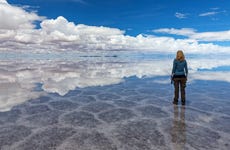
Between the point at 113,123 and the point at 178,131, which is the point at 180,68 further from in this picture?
the point at 113,123

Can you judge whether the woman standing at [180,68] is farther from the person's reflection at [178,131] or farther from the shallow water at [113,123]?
the person's reflection at [178,131]

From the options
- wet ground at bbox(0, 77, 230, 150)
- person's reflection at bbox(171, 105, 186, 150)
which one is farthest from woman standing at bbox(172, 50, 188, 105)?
person's reflection at bbox(171, 105, 186, 150)

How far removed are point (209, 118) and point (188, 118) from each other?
0.76m

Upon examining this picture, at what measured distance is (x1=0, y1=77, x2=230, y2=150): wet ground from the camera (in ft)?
18.6

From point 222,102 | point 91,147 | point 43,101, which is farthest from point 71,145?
point 222,102

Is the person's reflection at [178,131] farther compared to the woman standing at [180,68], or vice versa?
the woman standing at [180,68]

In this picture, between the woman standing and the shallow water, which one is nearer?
the shallow water

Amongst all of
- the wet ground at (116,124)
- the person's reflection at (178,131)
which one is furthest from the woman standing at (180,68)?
the person's reflection at (178,131)

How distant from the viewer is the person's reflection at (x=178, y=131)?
5.61 m

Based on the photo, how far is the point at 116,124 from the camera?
7.23 m

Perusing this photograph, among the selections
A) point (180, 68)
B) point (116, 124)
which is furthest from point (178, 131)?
point (180, 68)

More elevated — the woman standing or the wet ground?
the woman standing

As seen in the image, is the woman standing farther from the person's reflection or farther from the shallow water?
the person's reflection

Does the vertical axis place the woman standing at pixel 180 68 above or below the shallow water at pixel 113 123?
above
